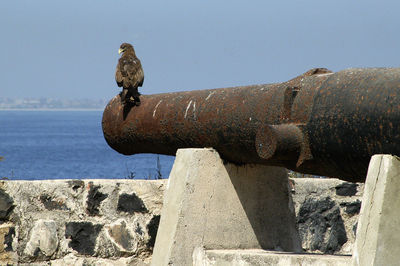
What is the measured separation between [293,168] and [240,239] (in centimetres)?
77

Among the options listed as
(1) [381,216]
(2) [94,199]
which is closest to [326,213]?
(2) [94,199]

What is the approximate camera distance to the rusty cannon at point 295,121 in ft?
13.1

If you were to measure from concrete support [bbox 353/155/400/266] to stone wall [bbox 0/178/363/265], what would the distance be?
237 centimetres

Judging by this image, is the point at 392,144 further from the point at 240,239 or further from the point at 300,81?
the point at 240,239

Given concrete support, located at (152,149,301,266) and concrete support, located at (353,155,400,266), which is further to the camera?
concrete support, located at (152,149,301,266)

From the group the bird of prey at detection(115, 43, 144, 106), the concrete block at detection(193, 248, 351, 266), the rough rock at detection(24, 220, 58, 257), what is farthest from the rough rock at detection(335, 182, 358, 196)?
the rough rock at detection(24, 220, 58, 257)

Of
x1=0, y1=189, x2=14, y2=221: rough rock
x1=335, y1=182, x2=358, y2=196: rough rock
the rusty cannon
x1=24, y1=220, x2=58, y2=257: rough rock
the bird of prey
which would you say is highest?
the bird of prey

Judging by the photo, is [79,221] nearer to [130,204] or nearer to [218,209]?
[130,204]

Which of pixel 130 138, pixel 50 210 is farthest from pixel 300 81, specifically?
pixel 50 210

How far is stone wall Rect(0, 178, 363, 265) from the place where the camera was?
5570mm

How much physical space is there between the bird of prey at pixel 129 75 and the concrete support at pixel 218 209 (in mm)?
946

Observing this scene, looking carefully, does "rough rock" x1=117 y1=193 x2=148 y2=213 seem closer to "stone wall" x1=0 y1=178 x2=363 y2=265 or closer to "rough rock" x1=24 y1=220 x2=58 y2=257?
"stone wall" x1=0 y1=178 x2=363 y2=265

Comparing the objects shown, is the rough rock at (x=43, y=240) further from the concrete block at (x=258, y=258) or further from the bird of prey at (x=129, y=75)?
the concrete block at (x=258, y=258)

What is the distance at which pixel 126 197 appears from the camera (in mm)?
Result: 5801
